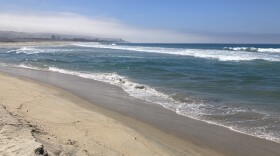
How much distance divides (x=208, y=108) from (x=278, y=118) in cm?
206

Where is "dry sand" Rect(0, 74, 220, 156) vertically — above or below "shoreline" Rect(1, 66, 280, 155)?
above

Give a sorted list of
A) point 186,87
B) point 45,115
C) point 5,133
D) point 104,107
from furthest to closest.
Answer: point 186,87 < point 104,107 < point 45,115 < point 5,133

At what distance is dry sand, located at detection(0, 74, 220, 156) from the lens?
5.20 meters

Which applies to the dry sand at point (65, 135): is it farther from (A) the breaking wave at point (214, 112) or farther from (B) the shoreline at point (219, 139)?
(A) the breaking wave at point (214, 112)

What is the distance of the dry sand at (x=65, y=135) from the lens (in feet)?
17.0

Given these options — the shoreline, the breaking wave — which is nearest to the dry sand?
the shoreline

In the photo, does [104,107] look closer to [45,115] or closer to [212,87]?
[45,115]

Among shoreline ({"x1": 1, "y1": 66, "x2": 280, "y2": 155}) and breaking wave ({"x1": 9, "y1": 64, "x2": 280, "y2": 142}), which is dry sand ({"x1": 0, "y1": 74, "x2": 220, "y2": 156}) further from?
breaking wave ({"x1": 9, "y1": 64, "x2": 280, "y2": 142})

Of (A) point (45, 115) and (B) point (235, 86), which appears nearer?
(A) point (45, 115)

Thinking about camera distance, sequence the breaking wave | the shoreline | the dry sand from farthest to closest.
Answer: the breaking wave < the shoreline < the dry sand

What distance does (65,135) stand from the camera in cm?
671

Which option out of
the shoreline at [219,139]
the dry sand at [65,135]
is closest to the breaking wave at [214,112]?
the shoreline at [219,139]

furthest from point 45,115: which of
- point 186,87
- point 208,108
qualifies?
point 186,87

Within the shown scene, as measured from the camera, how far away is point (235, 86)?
16422 millimetres
